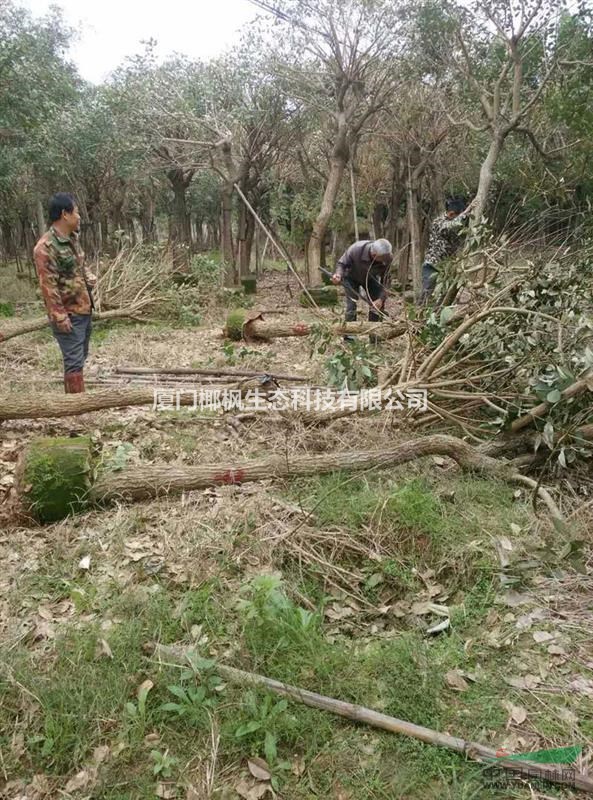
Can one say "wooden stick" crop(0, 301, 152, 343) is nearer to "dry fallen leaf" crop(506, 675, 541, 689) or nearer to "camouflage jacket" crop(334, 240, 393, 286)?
"camouflage jacket" crop(334, 240, 393, 286)

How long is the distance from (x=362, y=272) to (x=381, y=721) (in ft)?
16.7

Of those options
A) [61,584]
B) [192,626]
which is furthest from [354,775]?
[61,584]

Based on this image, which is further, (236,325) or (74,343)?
(236,325)

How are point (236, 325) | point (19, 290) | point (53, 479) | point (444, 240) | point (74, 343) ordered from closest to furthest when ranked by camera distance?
point (53, 479) < point (74, 343) < point (444, 240) < point (236, 325) < point (19, 290)

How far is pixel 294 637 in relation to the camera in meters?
2.11

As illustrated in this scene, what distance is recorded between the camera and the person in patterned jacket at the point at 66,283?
4.11 meters

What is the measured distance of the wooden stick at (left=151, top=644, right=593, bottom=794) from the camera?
63.9 inches

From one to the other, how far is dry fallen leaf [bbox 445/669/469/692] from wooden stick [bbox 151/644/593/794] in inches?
8.1

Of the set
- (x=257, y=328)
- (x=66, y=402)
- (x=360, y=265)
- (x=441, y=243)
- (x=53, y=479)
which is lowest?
(x=53, y=479)

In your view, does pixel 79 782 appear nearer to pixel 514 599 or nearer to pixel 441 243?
pixel 514 599

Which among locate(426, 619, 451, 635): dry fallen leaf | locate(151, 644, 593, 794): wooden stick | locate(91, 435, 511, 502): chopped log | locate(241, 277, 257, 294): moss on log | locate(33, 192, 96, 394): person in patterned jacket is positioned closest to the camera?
locate(151, 644, 593, 794): wooden stick

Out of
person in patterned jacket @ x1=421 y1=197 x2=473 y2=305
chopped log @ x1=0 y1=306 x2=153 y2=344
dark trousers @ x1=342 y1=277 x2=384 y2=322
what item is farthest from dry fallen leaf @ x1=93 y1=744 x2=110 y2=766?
person in patterned jacket @ x1=421 y1=197 x2=473 y2=305

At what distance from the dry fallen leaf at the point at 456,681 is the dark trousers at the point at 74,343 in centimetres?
361

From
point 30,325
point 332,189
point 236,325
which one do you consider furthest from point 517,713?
point 332,189
